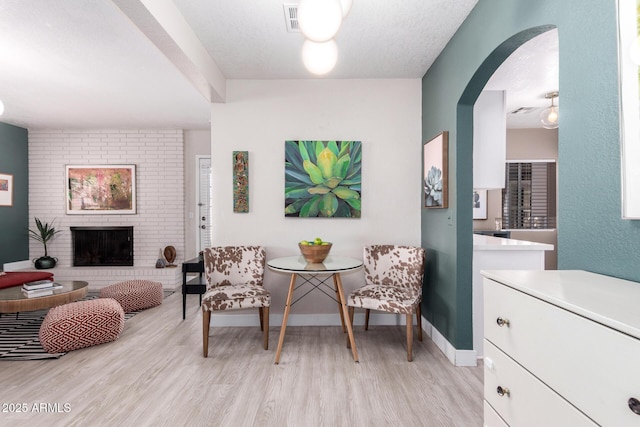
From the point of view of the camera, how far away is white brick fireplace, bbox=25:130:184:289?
587 cm

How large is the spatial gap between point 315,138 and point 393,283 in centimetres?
165

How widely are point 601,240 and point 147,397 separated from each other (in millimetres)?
2552

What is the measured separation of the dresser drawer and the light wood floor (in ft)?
2.64

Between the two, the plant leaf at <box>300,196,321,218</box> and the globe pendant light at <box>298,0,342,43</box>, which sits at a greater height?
the globe pendant light at <box>298,0,342,43</box>

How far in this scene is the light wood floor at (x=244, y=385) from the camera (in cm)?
198

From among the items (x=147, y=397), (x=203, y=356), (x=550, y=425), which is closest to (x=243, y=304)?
(x=203, y=356)

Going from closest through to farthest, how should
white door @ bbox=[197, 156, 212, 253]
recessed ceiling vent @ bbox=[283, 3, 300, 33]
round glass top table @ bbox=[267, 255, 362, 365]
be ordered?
1. recessed ceiling vent @ bbox=[283, 3, 300, 33]
2. round glass top table @ bbox=[267, 255, 362, 365]
3. white door @ bbox=[197, 156, 212, 253]

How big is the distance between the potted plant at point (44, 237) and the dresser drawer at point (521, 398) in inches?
265

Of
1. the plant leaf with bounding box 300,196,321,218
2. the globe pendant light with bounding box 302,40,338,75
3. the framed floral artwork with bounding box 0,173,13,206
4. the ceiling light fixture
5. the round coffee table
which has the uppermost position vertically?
the ceiling light fixture

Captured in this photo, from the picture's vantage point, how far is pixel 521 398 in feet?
3.68

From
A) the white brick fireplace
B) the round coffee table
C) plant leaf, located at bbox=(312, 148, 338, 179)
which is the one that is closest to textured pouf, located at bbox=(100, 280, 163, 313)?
the round coffee table

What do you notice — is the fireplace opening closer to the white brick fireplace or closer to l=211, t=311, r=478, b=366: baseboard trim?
the white brick fireplace

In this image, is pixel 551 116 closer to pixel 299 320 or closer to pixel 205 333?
pixel 299 320

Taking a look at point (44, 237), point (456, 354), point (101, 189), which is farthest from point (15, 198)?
point (456, 354)
